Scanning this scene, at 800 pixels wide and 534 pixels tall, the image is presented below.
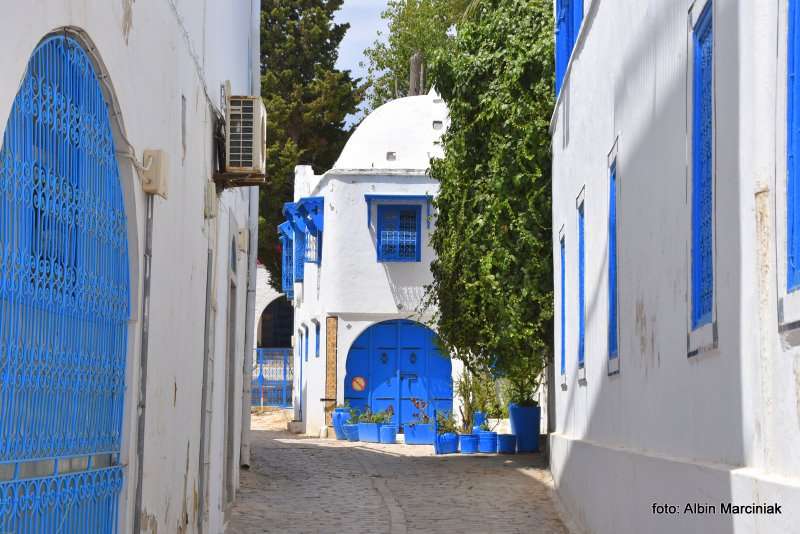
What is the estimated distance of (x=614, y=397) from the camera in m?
8.77

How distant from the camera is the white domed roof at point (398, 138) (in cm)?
2645

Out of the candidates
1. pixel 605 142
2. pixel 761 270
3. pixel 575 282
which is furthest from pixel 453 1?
pixel 761 270

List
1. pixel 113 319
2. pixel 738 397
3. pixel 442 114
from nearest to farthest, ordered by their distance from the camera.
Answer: pixel 738 397 → pixel 113 319 → pixel 442 114

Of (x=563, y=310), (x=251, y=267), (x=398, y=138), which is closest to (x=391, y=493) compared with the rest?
(x=563, y=310)

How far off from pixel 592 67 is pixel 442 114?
17.2 metres

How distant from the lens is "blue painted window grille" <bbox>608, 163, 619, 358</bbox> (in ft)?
28.9

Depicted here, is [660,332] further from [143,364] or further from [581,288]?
[581,288]

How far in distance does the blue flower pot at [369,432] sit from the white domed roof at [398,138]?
19.3 ft

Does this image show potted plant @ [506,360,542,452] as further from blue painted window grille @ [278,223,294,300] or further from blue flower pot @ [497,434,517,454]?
blue painted window grille @ [278,223,294,300]

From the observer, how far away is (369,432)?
2367 cm

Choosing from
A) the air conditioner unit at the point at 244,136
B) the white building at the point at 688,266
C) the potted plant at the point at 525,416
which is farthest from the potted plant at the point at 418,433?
the air conditioner unit at the point at 244,136

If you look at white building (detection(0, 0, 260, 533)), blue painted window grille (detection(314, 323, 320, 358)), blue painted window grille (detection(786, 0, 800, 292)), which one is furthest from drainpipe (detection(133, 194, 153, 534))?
blue painted window grille (detection(314, 323, 320, 358))

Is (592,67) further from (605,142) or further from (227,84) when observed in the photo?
(227,84)

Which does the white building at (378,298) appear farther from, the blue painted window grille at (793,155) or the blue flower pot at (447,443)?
the blue painted window grille at (793,155)
